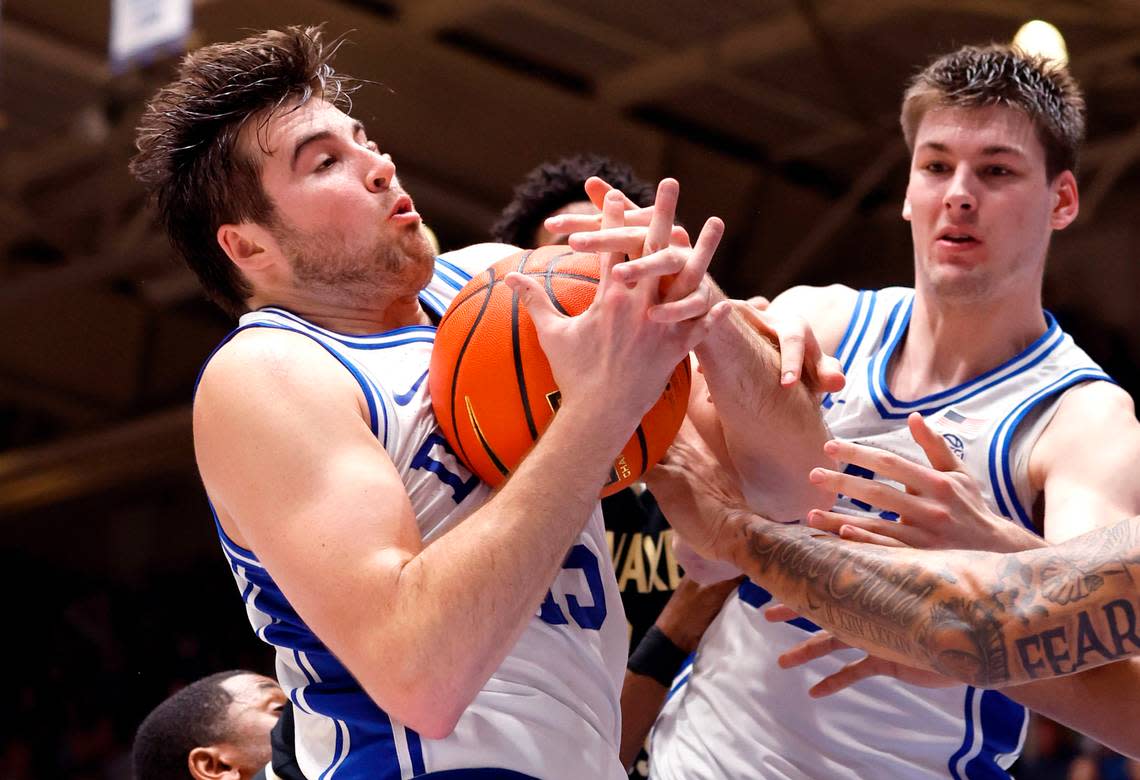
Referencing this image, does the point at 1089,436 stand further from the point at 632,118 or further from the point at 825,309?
the point at 632,118

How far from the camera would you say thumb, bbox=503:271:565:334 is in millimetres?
2408

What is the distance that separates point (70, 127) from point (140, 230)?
0.91m

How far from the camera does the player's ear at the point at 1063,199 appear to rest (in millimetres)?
3676

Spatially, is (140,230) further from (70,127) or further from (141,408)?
(141,408)

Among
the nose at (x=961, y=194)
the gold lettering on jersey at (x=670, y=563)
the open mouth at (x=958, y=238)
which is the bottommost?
the gold lettering on jersey at (x=670, y=563)

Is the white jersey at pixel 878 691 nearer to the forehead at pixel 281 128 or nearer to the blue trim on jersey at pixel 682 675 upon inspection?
the blue trim on jersey at pixel 682 675

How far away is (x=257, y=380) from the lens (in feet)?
8.03

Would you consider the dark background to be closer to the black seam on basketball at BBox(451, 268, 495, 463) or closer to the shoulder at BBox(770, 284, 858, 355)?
the shoulder at BBox(770, 284, 858, 355)

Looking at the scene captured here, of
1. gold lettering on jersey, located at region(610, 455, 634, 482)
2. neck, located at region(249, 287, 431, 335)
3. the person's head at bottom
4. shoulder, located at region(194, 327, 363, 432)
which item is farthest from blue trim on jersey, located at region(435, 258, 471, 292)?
the person's head at bottom

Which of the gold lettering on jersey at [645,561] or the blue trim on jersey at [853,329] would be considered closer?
the blue trim on jersey at [853,329]

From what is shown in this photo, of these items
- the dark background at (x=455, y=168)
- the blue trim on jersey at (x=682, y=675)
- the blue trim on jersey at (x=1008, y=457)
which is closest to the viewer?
the blue trim on jersey at (x=1008, y=457)

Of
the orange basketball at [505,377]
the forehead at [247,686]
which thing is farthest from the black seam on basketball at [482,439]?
the forehead at [247,686]

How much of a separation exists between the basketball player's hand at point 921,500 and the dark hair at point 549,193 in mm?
2244

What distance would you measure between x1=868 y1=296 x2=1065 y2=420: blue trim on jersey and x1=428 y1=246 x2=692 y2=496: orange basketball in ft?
3.54
